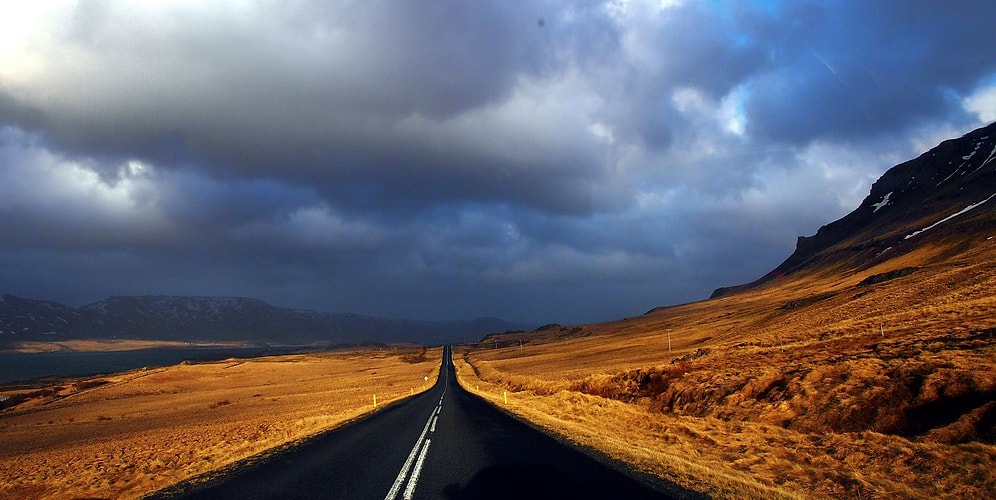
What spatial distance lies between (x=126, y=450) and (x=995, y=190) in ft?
593

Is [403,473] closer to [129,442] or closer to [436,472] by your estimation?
[436,472]

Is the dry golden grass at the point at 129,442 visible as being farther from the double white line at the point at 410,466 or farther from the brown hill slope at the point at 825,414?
the brown hill slope at the point at 825,414

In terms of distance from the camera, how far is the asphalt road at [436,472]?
10102 millimetres

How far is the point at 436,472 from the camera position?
1203 cm

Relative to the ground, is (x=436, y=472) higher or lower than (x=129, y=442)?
higher

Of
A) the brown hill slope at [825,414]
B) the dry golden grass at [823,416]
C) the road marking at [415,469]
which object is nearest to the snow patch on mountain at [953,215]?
the brown hill slope at [825,414]

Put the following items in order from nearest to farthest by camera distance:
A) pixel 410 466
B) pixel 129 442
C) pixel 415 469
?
pixel 415 469
pixel 410 466
pixel 129 442

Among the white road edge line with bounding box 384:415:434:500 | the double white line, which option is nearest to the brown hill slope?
the double white line

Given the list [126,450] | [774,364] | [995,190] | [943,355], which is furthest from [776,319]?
[995,190]

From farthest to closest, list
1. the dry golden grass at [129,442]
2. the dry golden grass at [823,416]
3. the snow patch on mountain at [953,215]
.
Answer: the snow patch on mountain at [953,215] < the dry golden grass at [129,442] < the dry golden grass at [823,416]

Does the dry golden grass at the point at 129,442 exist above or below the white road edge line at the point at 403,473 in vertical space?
below

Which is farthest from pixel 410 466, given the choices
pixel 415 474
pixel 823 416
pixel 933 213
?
pixel 933 213

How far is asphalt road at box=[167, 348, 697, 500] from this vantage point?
33.1ft

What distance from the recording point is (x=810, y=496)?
1017cm
